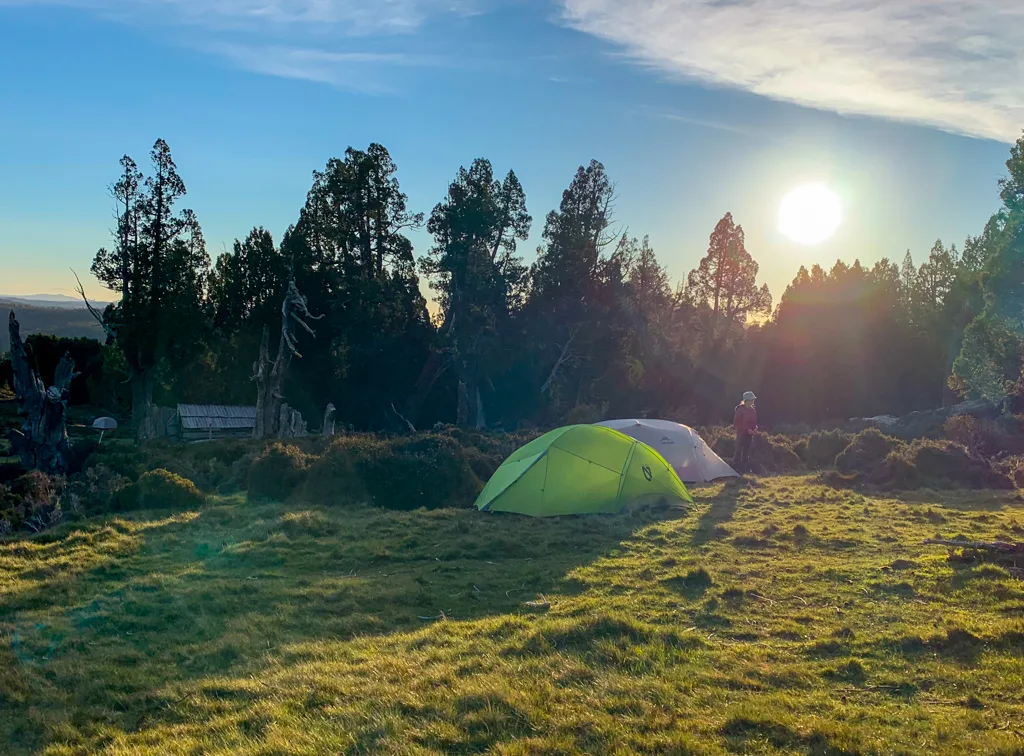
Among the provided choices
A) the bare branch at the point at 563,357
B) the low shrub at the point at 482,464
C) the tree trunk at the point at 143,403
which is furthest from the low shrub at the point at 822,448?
the tree trunk at the point at 143,403

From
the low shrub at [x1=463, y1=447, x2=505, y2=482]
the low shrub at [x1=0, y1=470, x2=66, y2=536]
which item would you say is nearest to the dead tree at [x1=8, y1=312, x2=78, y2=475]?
the low shrub at [x1=0, y1=470, x2=66, y2=536]

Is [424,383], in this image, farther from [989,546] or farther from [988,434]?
[989,546]

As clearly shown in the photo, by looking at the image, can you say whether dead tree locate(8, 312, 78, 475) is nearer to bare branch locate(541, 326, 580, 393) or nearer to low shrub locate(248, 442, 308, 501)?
low shrub locate(248, 442, 308, 501)

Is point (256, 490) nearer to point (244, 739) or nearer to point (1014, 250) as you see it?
point (244, 739)

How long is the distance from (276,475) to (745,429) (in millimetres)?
11679

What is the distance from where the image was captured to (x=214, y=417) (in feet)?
113

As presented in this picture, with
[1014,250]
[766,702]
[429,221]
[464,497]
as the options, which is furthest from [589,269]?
[766,702]

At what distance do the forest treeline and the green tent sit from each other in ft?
56.8

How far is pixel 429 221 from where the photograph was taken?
37812mm

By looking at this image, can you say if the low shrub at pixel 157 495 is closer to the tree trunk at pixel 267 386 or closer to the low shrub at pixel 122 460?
the low shrub at pixel 122 460

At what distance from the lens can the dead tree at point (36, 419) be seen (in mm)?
17844

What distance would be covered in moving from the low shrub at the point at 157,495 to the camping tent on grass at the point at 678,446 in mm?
8946

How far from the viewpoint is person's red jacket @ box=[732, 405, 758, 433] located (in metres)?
18.7

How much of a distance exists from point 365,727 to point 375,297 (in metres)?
31.7
